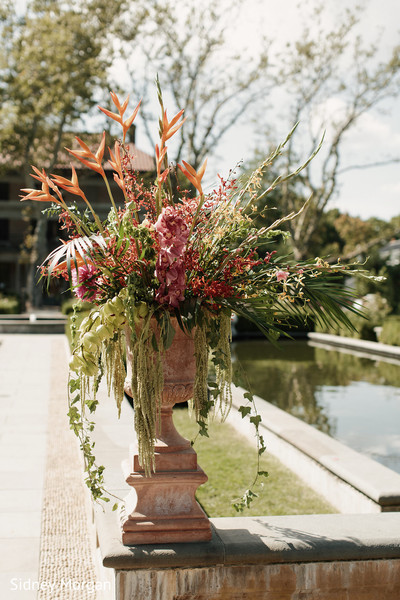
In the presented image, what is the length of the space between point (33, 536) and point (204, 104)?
25.0m

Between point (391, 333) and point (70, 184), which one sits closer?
point (70, 184)

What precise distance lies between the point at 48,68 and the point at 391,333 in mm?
19619

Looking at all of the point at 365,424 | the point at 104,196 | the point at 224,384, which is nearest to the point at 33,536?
the point at 224,384

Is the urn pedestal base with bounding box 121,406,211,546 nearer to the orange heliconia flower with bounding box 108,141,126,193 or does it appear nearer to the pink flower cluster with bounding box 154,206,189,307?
the pink flower cluster with bounding box 154,206,189,307

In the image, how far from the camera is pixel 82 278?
302cm

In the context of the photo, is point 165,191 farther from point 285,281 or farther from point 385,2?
point 385,2

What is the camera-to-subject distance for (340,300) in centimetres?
320

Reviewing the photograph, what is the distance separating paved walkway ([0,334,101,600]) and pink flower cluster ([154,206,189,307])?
195 centimetres

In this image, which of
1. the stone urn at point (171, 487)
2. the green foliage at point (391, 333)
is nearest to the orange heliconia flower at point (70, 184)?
the stone urn at point (171, 487)

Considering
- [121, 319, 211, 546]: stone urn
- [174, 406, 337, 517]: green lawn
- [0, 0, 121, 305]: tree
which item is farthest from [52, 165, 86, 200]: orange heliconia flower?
[0, 0, 121, 305]: tree

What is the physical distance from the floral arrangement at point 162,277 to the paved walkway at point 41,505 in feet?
3.31

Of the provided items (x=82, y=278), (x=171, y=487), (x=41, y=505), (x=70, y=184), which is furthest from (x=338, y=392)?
(x=70, y=184)

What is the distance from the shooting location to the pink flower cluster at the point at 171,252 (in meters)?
2.75

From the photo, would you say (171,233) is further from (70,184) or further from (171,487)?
(171,487)
